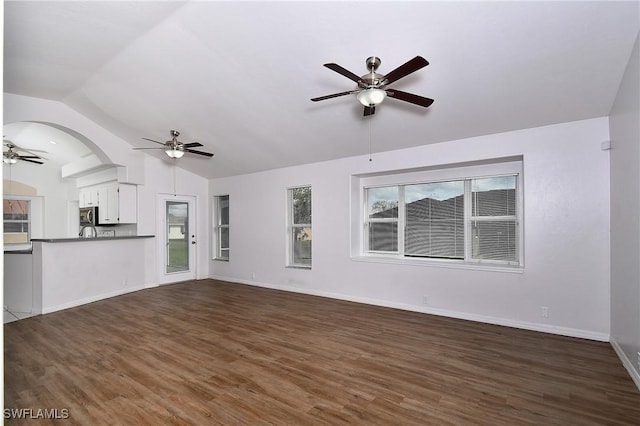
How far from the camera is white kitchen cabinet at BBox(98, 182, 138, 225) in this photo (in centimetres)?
665

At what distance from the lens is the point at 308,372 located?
300cm

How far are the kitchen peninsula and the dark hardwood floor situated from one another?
1.83ft

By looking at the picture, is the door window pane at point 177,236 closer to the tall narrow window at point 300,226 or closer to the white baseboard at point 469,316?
the white baseboard at point 469,316

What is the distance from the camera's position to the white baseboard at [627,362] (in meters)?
2.73

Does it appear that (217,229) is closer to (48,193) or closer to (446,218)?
(48,193)

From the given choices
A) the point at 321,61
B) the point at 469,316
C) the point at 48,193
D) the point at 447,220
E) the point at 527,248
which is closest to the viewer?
the point at 321,61

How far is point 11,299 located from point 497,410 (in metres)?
6.87

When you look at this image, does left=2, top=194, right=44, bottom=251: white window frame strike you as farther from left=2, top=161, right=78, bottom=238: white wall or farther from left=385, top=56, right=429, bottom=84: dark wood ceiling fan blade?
left=385, top=56, right=429, bottom=84: dark wood ceiling fan blade

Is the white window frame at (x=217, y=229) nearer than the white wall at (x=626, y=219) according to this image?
No

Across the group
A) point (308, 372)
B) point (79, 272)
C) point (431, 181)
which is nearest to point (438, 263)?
point (431, 181)

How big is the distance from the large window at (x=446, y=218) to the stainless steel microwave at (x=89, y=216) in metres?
6.07

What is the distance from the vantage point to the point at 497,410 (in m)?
2.39

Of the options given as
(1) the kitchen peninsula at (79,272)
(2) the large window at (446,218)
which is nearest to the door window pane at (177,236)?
(1) the kitchen peninsula at (79,272)

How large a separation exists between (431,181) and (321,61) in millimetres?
2749
